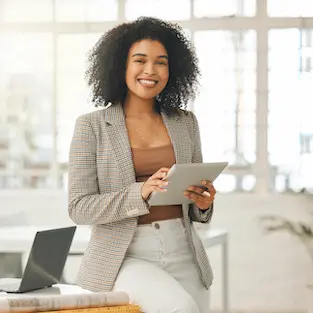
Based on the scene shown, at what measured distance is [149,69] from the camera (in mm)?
2797

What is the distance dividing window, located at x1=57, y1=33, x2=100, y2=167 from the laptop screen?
275 cm

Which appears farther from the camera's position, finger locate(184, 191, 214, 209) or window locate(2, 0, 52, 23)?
window locate(2, 0, 52, 23)

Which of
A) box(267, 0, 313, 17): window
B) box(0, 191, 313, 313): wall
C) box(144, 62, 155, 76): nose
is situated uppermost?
box(267, 0, 313, 17): window

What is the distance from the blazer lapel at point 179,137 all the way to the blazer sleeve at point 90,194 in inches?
8.8

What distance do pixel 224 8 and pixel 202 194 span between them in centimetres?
260

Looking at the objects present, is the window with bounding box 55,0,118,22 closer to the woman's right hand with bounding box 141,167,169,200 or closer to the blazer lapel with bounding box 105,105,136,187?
the blazer lapel with bounding box 105,105,136,187

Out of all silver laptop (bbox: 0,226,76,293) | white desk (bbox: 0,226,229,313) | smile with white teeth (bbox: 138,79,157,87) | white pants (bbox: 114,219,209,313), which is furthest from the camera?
white desk (bbox: 0,226,229,313)

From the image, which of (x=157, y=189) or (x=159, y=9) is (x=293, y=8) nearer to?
(x=159, y=9)

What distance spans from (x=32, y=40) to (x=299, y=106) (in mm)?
1654

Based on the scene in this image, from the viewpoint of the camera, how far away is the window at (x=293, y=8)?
5.06m

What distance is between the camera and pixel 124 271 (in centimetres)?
262

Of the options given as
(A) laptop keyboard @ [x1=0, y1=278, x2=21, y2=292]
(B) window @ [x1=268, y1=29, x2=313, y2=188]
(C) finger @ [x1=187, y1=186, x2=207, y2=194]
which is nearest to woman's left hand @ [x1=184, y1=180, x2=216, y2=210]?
(C) finger @ [x1=187, y1=186, x2=207, y2=194]

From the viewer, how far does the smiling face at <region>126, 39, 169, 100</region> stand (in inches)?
110

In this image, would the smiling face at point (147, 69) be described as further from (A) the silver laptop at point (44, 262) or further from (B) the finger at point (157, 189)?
(A) the silver laptop at point (44, 262)
